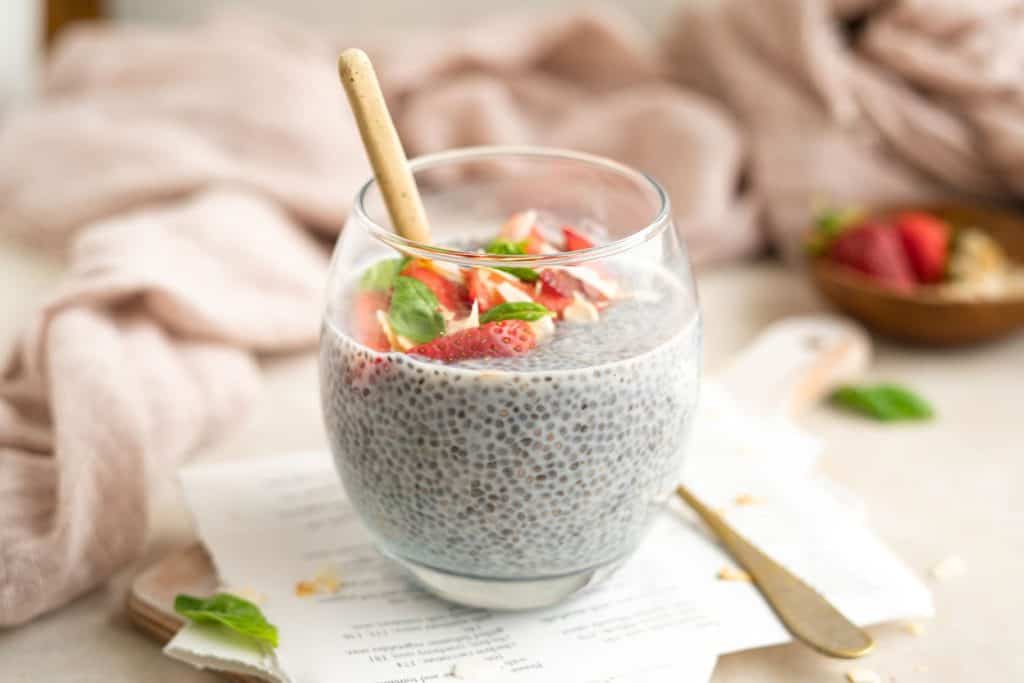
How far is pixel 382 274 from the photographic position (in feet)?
2.58

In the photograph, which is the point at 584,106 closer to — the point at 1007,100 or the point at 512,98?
the point at 512,98

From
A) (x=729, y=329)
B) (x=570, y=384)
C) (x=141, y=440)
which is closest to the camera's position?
(x=570, y=384)

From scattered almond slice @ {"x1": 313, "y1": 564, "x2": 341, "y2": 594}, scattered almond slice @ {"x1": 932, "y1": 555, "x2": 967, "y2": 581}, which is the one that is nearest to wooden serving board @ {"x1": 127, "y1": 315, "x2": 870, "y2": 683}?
scattered almond slice @ {"x1": 932, "y1": 555, "x2": 967, "y2": 581}

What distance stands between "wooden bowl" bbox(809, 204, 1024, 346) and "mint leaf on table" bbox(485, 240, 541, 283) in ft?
2.07

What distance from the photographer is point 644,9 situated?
6.22 feet

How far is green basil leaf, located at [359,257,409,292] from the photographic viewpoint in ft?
2.55

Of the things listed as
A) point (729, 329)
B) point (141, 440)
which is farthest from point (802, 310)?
point (141, 440)

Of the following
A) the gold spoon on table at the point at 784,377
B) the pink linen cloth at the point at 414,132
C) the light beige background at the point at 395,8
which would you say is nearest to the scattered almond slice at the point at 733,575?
the gold spoon on table at the point at 784,377

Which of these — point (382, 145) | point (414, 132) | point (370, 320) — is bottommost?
point (414, 132)

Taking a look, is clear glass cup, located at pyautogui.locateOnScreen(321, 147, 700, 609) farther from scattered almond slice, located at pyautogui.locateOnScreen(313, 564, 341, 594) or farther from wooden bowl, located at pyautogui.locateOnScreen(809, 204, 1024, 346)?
wooden bowl, located at pyautogui.locateOnScreen(809, 204, 1024, 346)

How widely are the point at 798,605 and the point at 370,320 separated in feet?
1.20

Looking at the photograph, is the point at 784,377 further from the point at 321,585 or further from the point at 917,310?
the point at 321,585

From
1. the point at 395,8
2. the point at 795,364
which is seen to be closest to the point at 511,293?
the point at 795,364

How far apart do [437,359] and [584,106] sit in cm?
101
